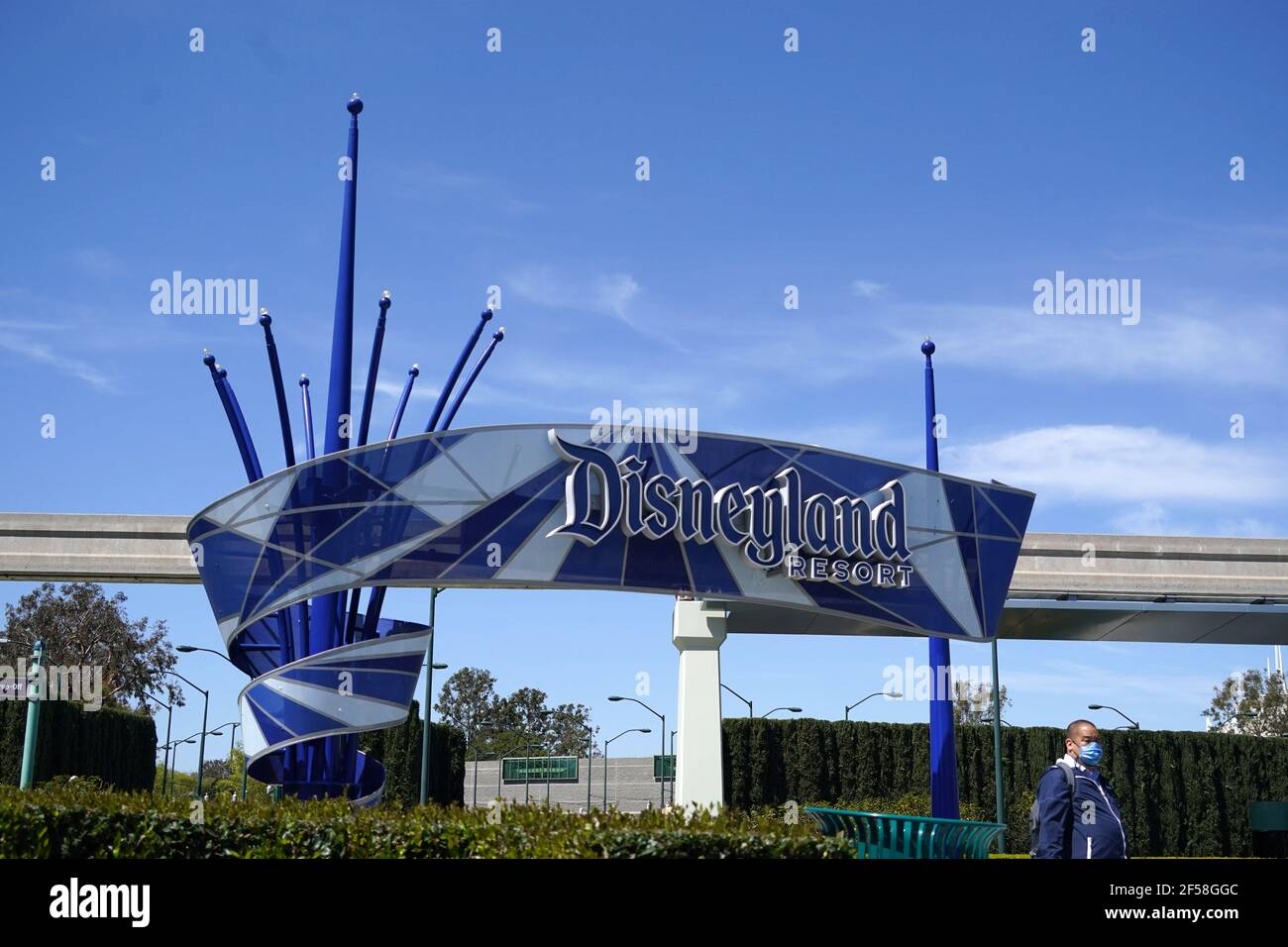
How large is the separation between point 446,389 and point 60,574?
19.9 m

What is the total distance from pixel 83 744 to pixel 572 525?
74.4 feet

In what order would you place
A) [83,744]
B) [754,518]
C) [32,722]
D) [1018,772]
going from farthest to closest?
[1018,772], [83,744], [32,722], [754,518]

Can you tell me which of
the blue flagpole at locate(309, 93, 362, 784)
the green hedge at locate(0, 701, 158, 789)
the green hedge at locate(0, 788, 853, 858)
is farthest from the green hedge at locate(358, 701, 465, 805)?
the green hedge at locate(0, 788, 853, 858)

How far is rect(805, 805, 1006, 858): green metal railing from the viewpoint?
14.3 meters

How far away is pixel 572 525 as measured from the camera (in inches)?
779

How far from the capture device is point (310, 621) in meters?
20.8

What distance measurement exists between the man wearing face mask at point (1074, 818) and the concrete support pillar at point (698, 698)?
37.9 ft

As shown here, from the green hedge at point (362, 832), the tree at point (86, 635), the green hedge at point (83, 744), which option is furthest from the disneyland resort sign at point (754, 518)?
the tree at point (86, 635)

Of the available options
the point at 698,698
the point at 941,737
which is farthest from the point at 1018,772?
the point at 698,698

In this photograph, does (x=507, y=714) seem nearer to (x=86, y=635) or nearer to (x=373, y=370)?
(x=86, y=635)

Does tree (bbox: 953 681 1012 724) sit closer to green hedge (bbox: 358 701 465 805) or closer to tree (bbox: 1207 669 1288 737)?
tree (bbox: 1207 669 1288 737)

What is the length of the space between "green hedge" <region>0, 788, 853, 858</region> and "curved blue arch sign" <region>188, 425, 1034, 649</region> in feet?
27.4
